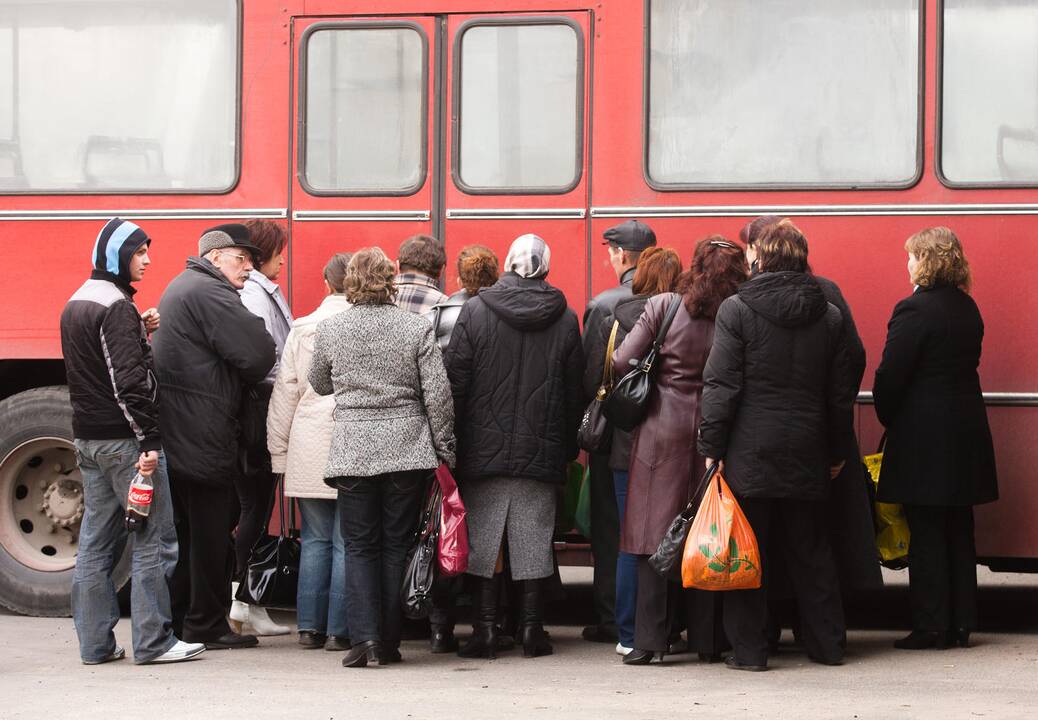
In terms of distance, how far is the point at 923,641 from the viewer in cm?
760

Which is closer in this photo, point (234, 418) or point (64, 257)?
point (234, 418)

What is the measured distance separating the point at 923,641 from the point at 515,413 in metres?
2.21

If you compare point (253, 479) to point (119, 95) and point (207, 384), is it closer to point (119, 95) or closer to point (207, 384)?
point (207, 384)

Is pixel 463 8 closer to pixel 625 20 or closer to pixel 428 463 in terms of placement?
pixel 625 20

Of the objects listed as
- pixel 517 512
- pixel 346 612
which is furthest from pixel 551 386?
pixel 346 612

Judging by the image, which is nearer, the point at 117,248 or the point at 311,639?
the point at 117,248

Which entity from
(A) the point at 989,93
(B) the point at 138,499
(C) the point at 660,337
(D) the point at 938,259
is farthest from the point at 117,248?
(A) the point at 989,93

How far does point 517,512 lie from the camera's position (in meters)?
7.41

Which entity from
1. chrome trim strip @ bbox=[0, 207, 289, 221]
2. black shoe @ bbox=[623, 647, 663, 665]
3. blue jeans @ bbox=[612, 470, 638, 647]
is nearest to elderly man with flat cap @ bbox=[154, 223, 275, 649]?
chrome trim strip @ bbox=[0, 207, 289, 221]

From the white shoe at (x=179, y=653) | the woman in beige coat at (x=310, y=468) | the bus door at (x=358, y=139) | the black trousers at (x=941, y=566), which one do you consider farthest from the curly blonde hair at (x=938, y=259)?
the white shoe at (x=179, y=653)

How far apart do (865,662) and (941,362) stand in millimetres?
1401

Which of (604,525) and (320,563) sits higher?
(604,525)

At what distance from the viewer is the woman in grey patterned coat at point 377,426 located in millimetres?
7117

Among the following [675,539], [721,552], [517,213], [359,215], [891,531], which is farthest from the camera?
[359,215]
